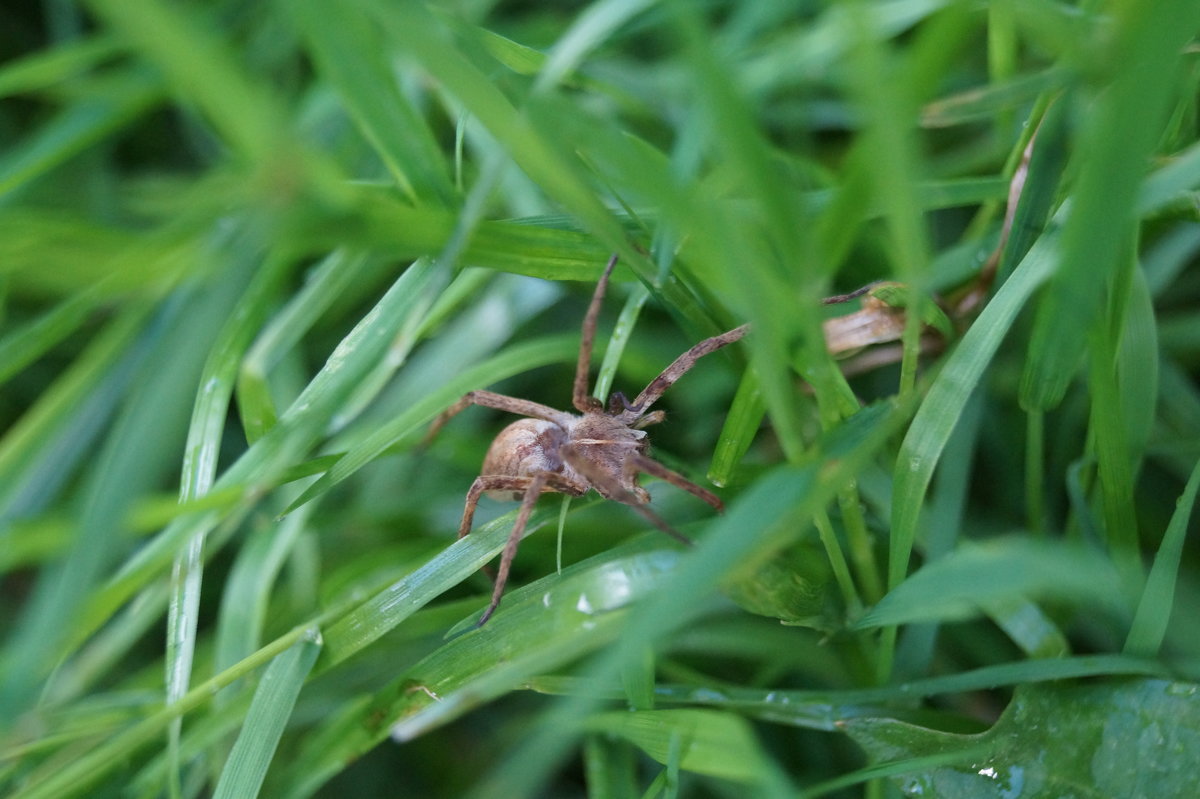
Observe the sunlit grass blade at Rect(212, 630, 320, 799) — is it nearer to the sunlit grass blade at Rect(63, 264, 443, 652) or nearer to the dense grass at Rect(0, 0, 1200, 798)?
the dense grass at Rect(0, 0, 1200, 798)

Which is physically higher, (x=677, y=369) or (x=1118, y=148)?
(x=1118, y=148)

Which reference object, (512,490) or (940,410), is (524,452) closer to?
(512,490)

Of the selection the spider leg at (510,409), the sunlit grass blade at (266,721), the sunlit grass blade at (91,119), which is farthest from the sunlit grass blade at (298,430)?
the sunlit grass blade at (91,119)

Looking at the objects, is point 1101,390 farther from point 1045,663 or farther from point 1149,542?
point 1149,542

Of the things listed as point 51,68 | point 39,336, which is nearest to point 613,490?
point 39,336

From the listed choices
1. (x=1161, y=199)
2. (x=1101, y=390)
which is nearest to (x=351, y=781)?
(x=1101, y=390)

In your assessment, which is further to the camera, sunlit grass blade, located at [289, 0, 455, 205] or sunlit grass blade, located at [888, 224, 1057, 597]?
sunlit grass blade, located at [888, 224, 1057, 597]

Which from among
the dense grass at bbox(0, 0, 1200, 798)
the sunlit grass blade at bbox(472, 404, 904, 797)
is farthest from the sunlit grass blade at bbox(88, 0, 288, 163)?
the sunlit grass blade at bbox(472, 404, 904, 797)

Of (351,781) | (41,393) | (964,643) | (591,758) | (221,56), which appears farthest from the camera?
(41,393)
